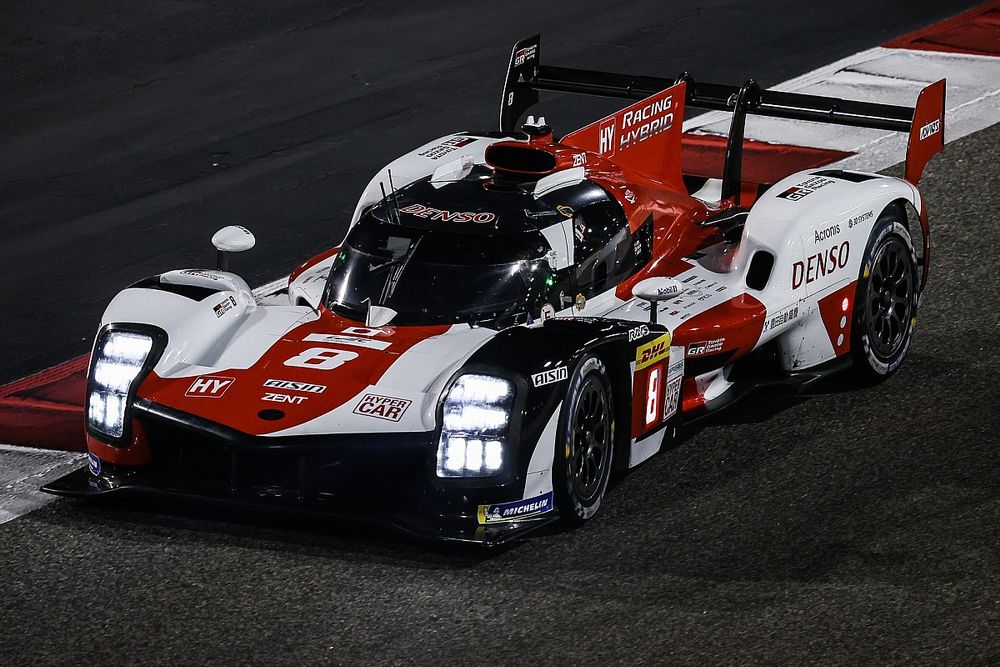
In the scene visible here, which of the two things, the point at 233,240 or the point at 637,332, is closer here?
the point at 637,332

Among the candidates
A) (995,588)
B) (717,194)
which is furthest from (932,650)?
(717,194)

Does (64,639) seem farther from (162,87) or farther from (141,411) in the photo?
(162,87)

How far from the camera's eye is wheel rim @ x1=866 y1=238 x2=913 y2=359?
27.2 feet

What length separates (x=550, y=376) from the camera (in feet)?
21.2

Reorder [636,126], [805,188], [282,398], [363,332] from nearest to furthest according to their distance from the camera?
[282,398] → [363,332] → [805,188] → [636,126]

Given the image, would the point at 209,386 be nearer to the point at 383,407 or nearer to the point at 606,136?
the point at 383,407

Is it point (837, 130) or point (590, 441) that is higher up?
point (590, 441)

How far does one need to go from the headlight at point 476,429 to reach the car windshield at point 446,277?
85cm

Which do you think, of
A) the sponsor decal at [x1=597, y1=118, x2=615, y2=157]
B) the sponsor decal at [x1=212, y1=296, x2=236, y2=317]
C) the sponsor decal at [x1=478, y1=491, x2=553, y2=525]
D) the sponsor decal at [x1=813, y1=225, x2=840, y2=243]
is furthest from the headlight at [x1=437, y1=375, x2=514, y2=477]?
the sponsor decal at [x1=597, y1=118, x2=615, y2=157]

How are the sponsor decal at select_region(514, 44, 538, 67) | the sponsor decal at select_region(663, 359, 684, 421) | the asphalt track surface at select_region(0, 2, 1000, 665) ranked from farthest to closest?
the sponsor decal at select_region(514, 44, 538, 67) → the sponsor decal at select_region(663, 359, 684, 421) → the asphalt track surface at select_region(0, 2, 1000, 665)

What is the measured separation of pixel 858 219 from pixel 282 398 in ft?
10.1

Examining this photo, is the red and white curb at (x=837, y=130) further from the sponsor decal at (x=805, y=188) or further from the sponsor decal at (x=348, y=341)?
the sponsor decal at (x=805, y=188)

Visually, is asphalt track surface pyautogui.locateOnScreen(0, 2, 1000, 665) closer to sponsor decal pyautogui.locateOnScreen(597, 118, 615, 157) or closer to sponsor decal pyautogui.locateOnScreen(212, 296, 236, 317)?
sponsor decal pyautogui.locateOnScreen(212, 296, 236, 317)

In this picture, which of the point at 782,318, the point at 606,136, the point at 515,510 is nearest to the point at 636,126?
the point at 606,136
